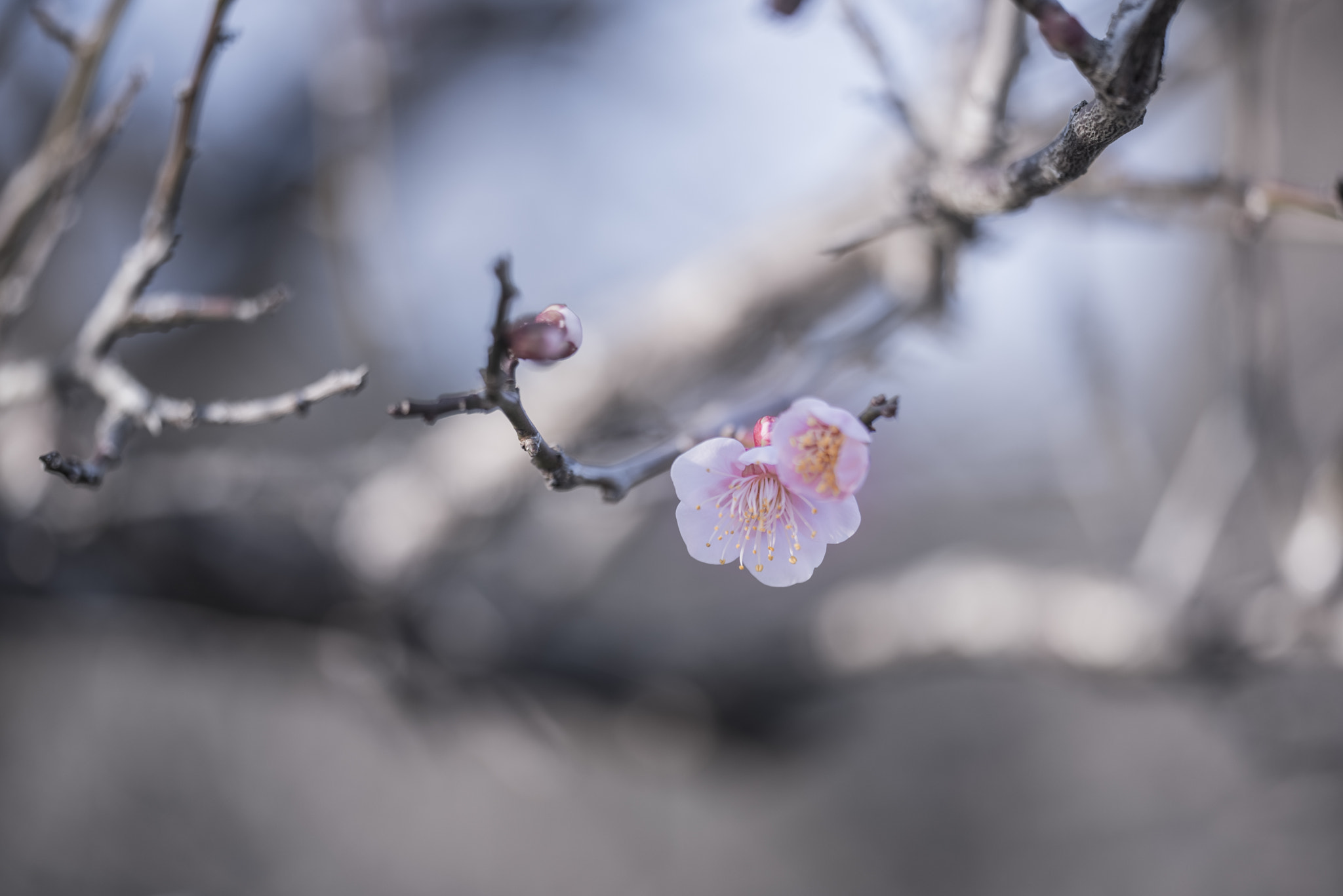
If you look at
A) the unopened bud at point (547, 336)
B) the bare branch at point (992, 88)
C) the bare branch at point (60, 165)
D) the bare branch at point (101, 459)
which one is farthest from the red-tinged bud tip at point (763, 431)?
the bare branch at point (60, 165)

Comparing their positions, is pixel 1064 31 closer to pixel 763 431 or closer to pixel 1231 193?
pixel 763 431

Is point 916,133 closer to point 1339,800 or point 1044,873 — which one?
point 1339,800

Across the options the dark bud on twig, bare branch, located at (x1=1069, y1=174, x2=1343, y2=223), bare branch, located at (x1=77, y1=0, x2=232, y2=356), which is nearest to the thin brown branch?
bare branch, located at (x1=77, y1=0, x2=232, y2=356)

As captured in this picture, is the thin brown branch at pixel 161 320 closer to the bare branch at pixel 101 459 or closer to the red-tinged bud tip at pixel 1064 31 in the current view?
the bare branch at pixel 101 459

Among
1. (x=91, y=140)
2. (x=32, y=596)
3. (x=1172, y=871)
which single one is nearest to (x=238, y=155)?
(x=32, y=596)

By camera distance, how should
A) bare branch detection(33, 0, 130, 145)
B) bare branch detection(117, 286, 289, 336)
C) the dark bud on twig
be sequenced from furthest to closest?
bare branch detection(33, 0, 130, 145), the dark bud on twig, bare branch detection(117, 286, 289, 336)

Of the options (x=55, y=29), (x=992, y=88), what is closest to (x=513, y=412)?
(x=992, y=88)

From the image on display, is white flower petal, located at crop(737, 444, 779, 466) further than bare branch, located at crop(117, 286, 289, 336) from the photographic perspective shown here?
No

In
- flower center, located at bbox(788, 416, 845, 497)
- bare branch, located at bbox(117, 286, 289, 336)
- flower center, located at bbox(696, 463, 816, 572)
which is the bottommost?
flower center, located at bbox(696, 463, 816, 572)

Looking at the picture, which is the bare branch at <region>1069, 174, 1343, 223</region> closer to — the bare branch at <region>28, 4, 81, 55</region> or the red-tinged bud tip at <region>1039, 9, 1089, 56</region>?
the red-tinged bud tip at <region>1039, 9, 1089, 56</region>
